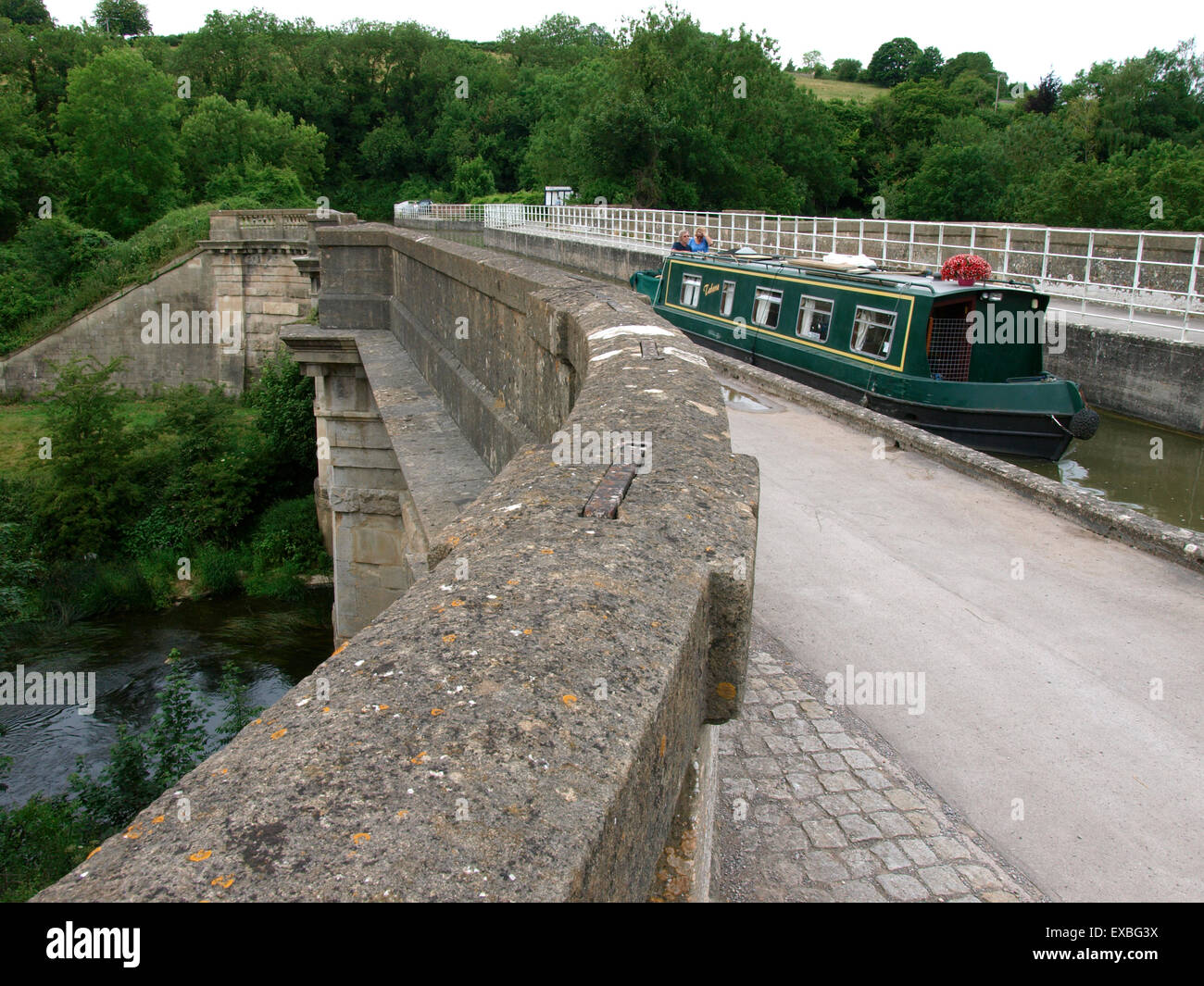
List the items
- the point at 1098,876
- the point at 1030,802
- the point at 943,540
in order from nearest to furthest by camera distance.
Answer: the point at 1098,876
the point at 1030,802
the point at 943,540

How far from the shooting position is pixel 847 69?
108 meters

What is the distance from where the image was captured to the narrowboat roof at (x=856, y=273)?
11.6 m

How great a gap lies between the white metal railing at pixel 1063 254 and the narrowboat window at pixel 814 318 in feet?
11.5

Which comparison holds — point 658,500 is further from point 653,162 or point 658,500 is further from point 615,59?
point 615,59

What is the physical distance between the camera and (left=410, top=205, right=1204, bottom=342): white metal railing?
15094 millimetres

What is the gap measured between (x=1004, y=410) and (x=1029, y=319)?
1.16 metres

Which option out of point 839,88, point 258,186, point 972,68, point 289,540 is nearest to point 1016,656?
point 289,540

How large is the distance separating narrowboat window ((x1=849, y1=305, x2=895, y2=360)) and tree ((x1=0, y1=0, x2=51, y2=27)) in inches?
3263

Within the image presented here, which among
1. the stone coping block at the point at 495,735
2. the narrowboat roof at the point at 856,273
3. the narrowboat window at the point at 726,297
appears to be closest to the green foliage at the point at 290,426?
the narrowboat roof at the point at 856,273

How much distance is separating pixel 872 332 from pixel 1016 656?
7.96 metres

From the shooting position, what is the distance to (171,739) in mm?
12125
